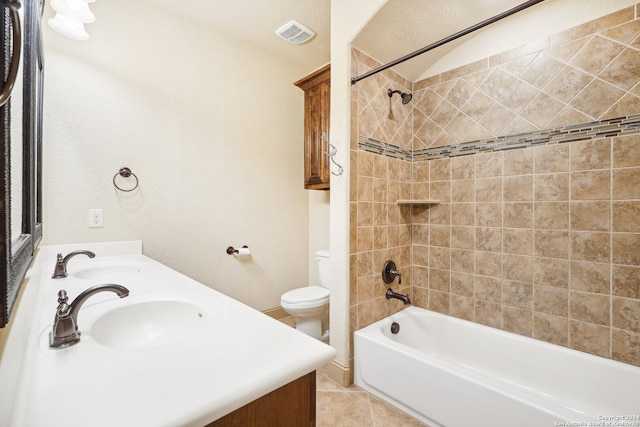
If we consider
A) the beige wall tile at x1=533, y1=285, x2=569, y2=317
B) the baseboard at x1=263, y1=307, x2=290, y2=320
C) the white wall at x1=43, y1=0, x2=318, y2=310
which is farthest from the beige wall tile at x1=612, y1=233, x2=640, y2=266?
the baseboard at x1=263, y1=307, x2=290, y2=320

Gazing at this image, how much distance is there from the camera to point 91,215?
5.70 feet

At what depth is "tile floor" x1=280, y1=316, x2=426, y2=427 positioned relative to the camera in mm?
1462

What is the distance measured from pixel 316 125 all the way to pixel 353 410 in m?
2.06

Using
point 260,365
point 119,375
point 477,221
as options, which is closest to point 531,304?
point 477,221

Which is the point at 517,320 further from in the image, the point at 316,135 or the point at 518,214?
the point at 316,135

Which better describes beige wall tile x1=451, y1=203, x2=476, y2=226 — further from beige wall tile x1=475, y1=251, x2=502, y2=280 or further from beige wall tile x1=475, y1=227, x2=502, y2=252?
beige wall tile x1=475, y1=251, x2=502, y2=280

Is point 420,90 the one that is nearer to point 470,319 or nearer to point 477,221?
point 477,221

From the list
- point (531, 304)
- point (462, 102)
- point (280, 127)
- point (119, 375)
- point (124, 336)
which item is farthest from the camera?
point (280, 127)

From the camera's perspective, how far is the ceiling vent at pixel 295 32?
2.20 m

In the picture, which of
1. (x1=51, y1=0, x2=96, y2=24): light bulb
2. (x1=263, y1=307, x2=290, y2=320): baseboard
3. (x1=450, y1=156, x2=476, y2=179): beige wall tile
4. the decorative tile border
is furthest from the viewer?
(x1=263, y1=307, x2=290, y2=320): baseboard

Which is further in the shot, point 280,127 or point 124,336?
point 280,127

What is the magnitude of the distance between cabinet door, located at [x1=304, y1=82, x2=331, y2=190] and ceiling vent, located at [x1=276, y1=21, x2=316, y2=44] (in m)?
0.42

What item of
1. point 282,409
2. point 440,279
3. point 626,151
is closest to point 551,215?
point 626,151

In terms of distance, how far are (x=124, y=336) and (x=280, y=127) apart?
7.25 ft
